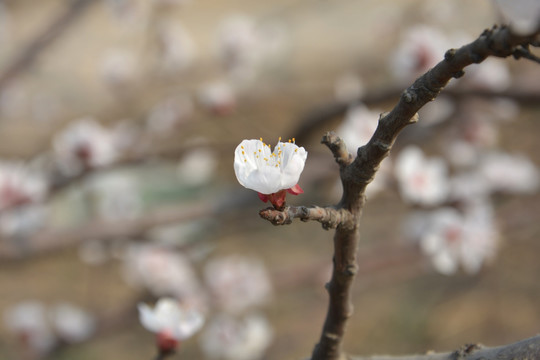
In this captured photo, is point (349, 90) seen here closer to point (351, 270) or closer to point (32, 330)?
point (32, 330)

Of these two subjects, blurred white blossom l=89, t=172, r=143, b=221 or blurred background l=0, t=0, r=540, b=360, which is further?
blurred white blossom l=89, t=172, r=143, b=221

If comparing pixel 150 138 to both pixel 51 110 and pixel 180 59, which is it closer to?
pixel 180 59

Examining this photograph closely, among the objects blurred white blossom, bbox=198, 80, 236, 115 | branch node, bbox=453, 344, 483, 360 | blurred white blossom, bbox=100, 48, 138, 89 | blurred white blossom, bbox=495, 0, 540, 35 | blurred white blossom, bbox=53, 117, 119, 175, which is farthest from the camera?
blurred white blossom, bbox=100, 48, 138, 89

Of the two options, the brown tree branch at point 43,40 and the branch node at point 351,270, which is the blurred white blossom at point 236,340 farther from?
the branch node at point 351,270

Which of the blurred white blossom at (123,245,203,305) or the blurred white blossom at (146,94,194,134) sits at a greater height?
the blurred white blossom at (146,94,194,134)

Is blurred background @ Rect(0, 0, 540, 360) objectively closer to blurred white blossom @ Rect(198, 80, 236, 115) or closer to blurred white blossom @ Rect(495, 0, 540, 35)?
blurred white blossom @ Rect(198, 80, 236, 115)

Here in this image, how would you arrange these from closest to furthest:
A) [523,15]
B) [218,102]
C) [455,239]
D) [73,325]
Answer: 1. [523,15]
2. [455,239]
3. [73,325]
4. [218,102]

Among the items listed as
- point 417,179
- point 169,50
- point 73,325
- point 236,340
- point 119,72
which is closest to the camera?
point 417,179

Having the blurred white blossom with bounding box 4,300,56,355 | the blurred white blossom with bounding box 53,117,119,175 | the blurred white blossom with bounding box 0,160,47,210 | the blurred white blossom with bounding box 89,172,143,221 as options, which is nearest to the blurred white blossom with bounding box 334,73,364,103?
the blurred white blossom with bounding box 53,117,119,175

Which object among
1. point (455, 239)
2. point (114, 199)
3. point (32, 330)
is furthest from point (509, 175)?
point (32, 330)
